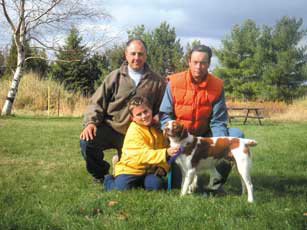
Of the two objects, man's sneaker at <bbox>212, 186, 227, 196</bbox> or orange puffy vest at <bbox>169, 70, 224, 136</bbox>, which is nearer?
orange puffy vest at <bbox>169, 70, 224, 136</bbox>

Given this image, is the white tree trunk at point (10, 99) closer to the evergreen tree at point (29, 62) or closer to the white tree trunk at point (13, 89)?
the white tree trunk at point (13, 89)

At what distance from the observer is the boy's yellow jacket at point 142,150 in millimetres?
4559

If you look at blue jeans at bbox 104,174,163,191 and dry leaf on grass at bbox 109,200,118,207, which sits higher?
blue jeans at bbox 104,174,163,191

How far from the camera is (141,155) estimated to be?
464 centimetres

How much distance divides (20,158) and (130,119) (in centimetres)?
315

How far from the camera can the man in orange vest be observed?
15.6 ft

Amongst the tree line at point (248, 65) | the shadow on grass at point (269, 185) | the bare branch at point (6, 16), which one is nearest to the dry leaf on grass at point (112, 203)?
the shadow on grass at point (269, 185)

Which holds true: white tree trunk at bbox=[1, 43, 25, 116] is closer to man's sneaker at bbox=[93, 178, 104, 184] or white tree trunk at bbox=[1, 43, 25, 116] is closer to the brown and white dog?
man's sneaker at bbox=[93, 178, 104, 184]

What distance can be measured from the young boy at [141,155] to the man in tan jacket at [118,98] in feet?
1.50

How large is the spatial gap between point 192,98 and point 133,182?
126cm

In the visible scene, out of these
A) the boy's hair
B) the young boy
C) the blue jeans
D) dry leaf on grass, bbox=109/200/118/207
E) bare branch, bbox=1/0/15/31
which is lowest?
dry leaf on grass, bbox=109/200/118/207

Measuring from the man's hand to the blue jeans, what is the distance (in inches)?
24.1

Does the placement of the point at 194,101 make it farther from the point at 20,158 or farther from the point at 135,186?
the point at 20,158

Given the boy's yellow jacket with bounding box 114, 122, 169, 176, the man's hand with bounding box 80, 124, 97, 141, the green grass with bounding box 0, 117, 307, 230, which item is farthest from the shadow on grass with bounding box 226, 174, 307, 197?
the man's hand with bounding box 80, 124, 97, 141
